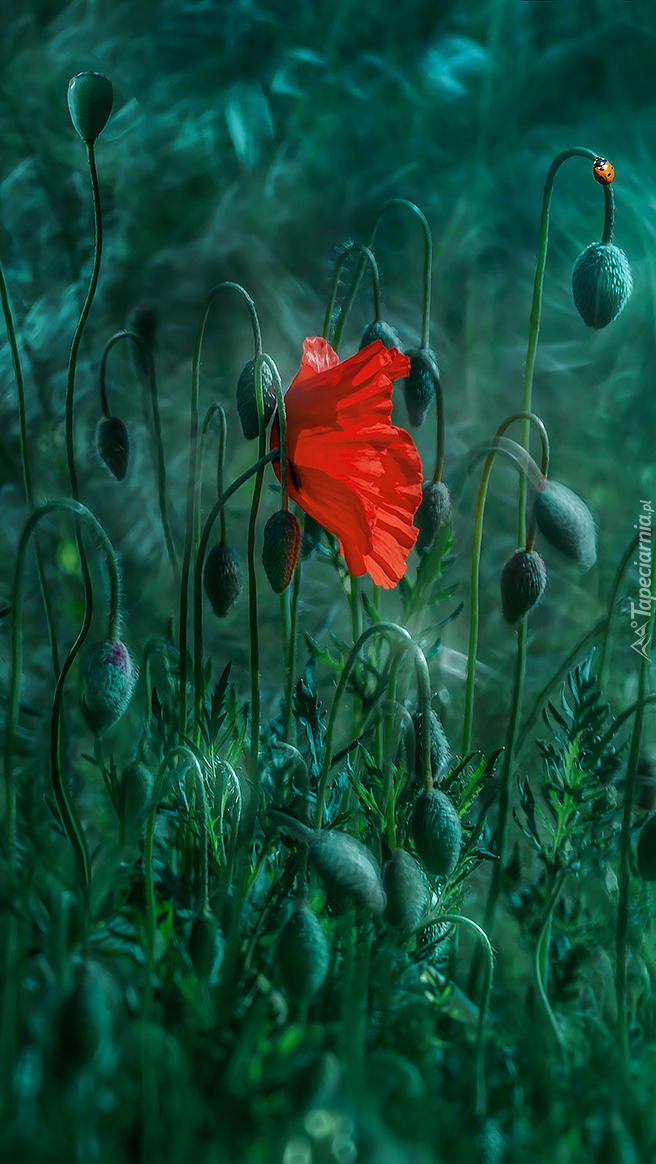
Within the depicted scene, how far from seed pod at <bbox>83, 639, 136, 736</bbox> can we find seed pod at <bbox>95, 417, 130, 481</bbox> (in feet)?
0.44

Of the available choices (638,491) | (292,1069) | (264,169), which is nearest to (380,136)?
(264,169)

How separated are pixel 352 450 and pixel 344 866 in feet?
0.83

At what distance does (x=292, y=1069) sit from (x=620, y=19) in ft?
2.33

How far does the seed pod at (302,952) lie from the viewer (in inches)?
18.9

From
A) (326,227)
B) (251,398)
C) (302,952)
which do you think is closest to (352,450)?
(251,398)

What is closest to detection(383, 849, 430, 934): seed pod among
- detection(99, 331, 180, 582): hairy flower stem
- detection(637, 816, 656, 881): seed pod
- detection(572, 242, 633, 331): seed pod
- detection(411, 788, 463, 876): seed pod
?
detection(411, 788, 463, 876): seed pod

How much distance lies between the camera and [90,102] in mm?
570

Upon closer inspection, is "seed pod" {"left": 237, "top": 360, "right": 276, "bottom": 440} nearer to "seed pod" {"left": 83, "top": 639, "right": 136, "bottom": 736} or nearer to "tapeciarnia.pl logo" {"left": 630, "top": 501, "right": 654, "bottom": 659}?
"seed pod" {"left": 83, "top": 639, "right": 136, "bottom": 736}

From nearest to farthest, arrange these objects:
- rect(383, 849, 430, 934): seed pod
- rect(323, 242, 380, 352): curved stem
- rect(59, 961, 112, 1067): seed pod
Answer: rect(59, 961, 112, 1067): seed pod → rect(383, 849, 430, 934): seed pod → rect(323, 242, 380, 352): curved stem

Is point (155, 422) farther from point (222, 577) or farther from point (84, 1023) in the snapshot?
point (84, 1023)

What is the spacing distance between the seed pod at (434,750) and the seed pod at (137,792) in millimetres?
174

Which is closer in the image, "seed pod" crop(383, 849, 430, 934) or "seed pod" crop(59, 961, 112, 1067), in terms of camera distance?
"seed pod" crop(59, 961, 112, 1067)

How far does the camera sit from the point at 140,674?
665 mm

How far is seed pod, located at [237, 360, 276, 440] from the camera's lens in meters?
0.61
